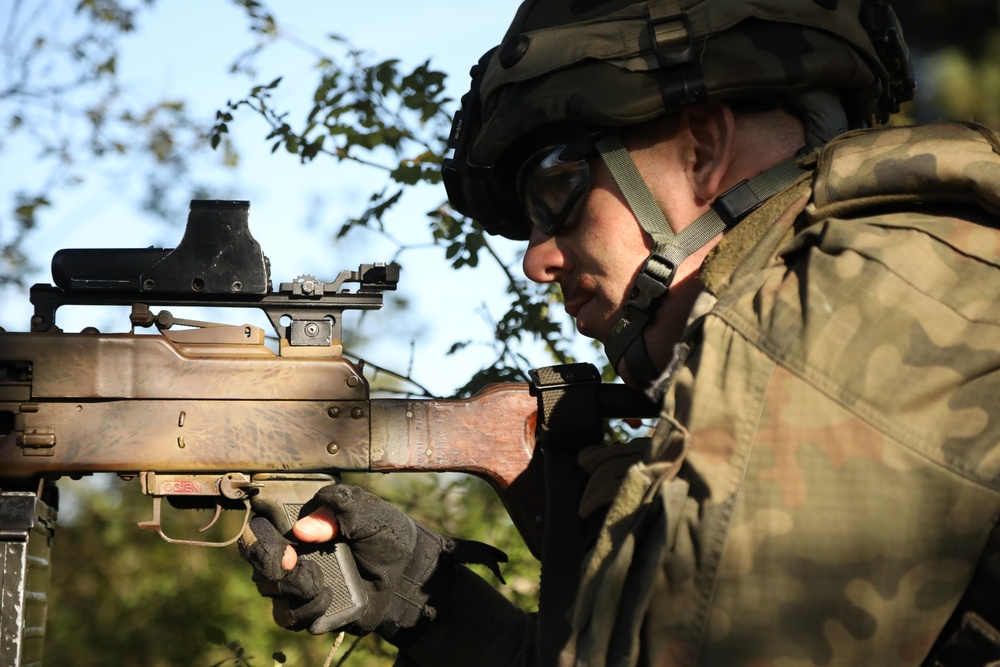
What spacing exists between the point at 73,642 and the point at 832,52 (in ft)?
20.9

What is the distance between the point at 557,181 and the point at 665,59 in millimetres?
431

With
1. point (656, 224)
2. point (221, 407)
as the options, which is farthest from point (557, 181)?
point (221, 407)

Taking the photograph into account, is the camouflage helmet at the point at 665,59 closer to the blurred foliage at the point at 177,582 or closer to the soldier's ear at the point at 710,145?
the soldier's ear at the point at 710,145

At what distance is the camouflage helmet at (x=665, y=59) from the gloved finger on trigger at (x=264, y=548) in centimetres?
127

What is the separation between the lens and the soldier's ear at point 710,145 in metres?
2.70

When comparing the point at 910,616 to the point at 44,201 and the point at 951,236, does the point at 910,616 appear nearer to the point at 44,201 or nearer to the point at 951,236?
the point at 951,236

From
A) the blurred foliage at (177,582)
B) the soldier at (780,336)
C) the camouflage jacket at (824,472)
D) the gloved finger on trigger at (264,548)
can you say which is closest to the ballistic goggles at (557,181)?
the soldier at (780,336)

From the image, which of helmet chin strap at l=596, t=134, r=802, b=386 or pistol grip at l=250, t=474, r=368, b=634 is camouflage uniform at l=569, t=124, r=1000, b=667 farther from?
pistol grip at l=250, t=474, r=368, b=634

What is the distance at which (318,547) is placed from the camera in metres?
3.15

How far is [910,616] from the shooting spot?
1799 mm

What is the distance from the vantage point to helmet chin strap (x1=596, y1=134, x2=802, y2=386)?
2.64 meters

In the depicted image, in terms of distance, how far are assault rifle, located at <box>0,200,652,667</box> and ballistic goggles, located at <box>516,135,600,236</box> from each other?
595 millimetres

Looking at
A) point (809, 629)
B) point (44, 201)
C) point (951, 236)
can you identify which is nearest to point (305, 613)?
point (809, 629)

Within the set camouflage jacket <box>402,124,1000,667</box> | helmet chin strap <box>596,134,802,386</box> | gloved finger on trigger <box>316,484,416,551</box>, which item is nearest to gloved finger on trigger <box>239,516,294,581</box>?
gloved finger on trigger <box>316,484,416,551</box>
